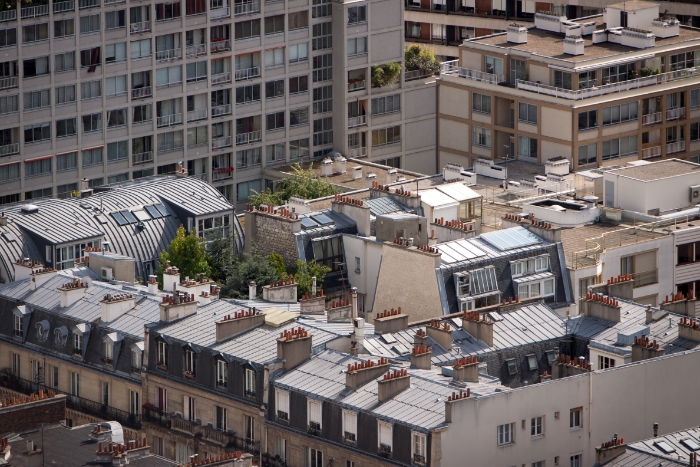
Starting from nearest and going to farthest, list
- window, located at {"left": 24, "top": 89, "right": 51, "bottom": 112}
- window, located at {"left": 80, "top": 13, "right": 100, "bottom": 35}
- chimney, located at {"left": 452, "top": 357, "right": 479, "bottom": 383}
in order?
1. chimney, located at {"left": 452, "top": 357, "right": 479, "bottom": 383}
2. window, located at {"left": 24, "top": 89, "right": 51, "bottom": 112}
3. window, located at {"left": 80, "top": 13, "right": 100, "bottom": 35}

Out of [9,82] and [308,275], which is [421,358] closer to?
[308,275]

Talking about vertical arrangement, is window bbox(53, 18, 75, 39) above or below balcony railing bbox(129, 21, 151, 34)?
above

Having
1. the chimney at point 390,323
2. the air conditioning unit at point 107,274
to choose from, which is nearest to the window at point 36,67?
the air conditioning unit at point 107,274

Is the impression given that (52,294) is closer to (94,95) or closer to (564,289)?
(564,289)

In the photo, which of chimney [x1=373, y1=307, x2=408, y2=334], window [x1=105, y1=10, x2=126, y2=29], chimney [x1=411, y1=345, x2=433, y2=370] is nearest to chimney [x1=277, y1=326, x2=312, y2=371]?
chimney [x1=411, y1=345, x2=433, y2=370]

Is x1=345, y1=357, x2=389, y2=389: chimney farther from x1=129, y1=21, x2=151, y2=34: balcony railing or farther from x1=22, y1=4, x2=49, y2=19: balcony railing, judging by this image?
x1=129, y1=21, x2=151, y2=34: balcony railing

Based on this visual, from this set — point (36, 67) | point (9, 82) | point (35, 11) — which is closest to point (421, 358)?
point (9, 82)

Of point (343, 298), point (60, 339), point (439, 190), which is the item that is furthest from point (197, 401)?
point (439, 190)

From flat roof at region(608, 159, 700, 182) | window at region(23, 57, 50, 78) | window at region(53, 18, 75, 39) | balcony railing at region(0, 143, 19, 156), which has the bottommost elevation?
balcony railing at region(0, 143, 19, 156)
